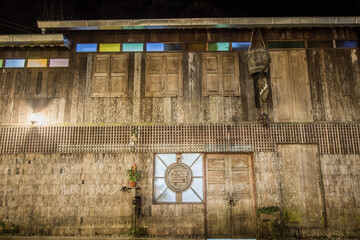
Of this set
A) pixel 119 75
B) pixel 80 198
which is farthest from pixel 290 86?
pixel 80 198

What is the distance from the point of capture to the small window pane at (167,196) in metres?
7.85

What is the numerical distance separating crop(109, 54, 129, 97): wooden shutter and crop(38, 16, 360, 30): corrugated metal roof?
3.60ft

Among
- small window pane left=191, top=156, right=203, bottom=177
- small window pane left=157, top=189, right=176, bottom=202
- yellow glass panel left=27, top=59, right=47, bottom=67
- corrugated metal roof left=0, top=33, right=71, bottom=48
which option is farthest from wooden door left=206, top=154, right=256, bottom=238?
yellow glass panel left=27, top=59, right=47, bottom=67

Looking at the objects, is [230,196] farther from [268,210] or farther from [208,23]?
[208,23]

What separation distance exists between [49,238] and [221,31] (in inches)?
356

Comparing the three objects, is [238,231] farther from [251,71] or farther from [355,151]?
[251,71]

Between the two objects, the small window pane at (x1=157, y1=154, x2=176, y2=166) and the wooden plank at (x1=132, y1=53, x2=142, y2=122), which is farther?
the wooden plank at (x1=132, y1=53, x2=142, y2=122)

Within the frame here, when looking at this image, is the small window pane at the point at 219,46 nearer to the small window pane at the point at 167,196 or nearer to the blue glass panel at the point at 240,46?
the blue glass panel at the point at 240,46

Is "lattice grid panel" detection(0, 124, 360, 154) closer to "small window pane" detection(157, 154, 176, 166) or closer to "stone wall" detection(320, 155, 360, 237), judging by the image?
"small window pane" detection(157, 154, 176, 166)

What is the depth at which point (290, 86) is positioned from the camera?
838 centimetres

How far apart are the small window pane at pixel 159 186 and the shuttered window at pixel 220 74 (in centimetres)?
333

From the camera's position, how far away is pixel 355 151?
7.98 meters

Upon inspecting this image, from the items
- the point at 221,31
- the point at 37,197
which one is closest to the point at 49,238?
the point at 37,197

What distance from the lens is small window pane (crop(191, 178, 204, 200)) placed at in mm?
7891
